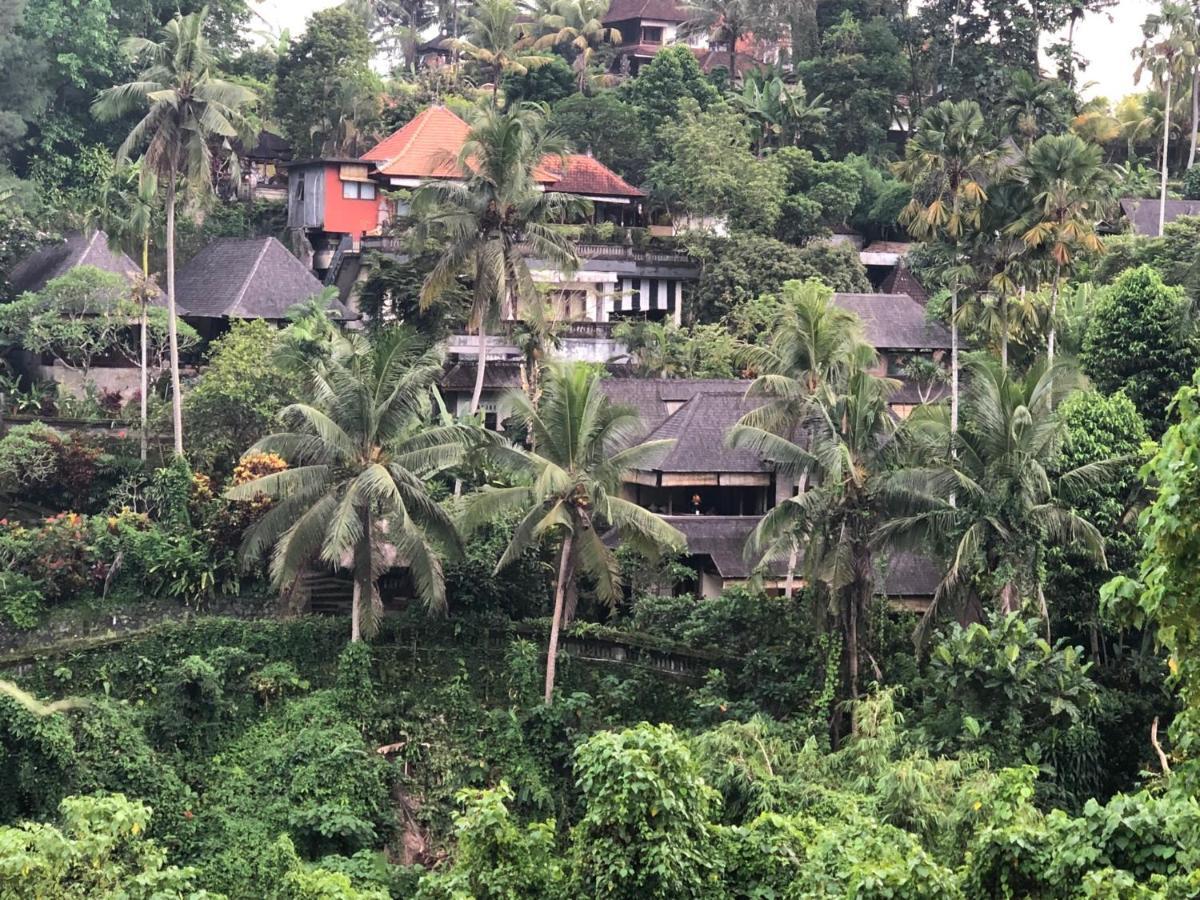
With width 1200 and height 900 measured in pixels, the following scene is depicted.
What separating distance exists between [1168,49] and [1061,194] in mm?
25147

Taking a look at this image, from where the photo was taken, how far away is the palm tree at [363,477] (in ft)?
91.4

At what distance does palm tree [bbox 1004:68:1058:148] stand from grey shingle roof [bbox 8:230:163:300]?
2357 centimetres

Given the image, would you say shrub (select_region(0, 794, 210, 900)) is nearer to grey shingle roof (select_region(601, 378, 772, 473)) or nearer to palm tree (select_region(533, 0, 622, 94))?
grey shingle roof (select_region(601, 378, 772, 473))

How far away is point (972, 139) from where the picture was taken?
1361 inches

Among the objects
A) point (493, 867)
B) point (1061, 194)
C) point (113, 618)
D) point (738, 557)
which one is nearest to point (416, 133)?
Result: point (738, 557)

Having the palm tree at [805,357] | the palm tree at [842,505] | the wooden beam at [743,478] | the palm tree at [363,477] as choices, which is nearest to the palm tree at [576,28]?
the wooden beam at [743,478]

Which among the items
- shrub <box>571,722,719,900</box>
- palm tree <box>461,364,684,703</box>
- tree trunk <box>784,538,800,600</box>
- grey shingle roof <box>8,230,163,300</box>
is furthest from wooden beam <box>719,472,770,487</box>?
grey shingle roof <box>8,230,163,300</box>

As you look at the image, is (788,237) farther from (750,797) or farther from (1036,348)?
(750,797)

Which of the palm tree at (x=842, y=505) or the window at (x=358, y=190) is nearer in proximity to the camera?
the palm tree at (x=842, y=505)

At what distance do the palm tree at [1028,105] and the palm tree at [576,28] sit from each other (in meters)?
16.8

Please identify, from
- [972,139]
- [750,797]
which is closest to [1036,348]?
[972,139]

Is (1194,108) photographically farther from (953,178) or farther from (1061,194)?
(1061,194)

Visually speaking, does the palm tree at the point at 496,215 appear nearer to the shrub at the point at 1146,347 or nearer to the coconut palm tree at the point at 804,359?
the coconut palm tree at the point at 804,359

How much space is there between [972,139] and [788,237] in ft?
45.9
